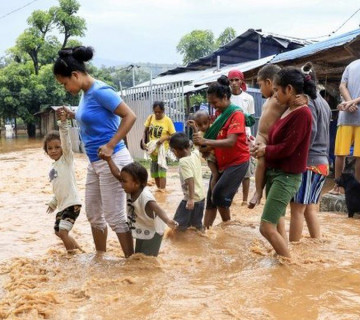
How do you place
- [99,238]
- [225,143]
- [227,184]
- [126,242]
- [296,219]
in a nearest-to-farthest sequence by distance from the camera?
1. [126,242]
2. [296,219]
3. [99,238]
4. [225,143]
5. [227,184]

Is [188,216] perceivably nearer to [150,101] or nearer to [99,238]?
[99,238]

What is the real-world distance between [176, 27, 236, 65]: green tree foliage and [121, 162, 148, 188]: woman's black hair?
33.7 meters

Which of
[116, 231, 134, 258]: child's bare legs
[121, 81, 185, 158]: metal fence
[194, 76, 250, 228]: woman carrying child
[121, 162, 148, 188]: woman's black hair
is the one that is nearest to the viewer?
[121, 162, 148, 188]: woman's black hair

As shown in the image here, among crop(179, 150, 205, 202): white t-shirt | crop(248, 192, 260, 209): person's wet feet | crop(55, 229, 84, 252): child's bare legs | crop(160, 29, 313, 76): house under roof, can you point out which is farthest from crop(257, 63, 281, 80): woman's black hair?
crop(160, 29, 313, 76): house under roof

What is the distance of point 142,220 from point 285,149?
1.45 metres

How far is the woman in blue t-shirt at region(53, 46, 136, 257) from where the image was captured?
12.3 feet

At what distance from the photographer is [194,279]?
3617mm

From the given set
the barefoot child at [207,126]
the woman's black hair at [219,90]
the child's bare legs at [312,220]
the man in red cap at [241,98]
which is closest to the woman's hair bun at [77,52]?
the woman's black hair at [219,90]

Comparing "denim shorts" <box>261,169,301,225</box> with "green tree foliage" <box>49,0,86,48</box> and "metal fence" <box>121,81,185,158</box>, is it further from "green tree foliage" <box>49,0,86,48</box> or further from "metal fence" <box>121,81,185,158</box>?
"green tree foliage" <box>49,0,86,48</box>

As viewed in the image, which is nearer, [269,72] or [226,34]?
[269,72]

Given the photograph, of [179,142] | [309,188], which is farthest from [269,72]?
[179,142]

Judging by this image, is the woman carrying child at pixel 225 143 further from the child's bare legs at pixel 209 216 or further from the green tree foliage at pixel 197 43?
the green tree foliage at pixel 197 43

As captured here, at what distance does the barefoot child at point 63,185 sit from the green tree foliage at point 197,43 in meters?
33.3

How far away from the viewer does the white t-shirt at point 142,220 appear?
156 inches
